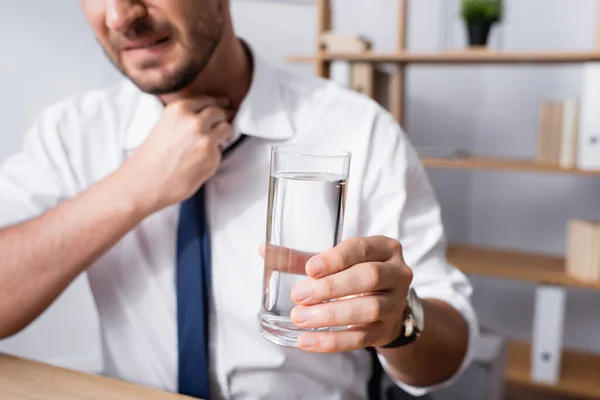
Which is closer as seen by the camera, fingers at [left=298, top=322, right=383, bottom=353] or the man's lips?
fingers at [left=298, top=322, right=383, bottom=353]

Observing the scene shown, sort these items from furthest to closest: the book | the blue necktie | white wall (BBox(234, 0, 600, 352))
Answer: white wall (BBox(234, 0, 600, 352)), the book, the blue necktie

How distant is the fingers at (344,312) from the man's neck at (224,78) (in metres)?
0.70

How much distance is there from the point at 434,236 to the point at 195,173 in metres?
0.43

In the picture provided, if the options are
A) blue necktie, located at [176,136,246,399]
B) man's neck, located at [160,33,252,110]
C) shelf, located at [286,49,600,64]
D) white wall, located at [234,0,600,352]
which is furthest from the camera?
white wall, located at [234,0,600,352]

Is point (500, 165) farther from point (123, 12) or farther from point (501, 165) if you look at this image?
point (123, 12)

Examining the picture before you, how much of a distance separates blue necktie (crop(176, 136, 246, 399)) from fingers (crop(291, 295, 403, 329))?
0.42m

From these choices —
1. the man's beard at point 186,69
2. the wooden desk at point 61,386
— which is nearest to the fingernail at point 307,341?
the wooden desk at point 61,386

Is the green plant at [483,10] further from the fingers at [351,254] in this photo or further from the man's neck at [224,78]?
the fingers at [351,254]

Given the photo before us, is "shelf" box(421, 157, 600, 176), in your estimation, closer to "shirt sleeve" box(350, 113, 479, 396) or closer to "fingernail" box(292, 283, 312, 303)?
"shirt sleeve" box(350, 113, 479, 396)

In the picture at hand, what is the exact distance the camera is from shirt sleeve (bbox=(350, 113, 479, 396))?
43.9 inches

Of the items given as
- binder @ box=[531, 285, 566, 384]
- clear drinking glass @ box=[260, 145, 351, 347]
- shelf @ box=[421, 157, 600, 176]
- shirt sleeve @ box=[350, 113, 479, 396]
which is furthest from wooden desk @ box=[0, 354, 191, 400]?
binder @ box=[531, 285, 566, 384]

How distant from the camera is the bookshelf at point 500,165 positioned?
240 cm

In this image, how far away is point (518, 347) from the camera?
9.21 ft

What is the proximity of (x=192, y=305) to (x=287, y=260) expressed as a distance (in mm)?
419
